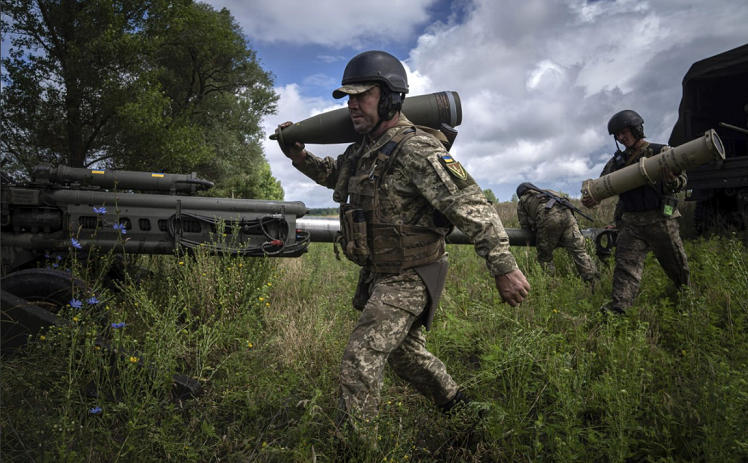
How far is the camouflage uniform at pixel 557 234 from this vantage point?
6.64 m

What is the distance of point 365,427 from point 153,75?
15.4 metres

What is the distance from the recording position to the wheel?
3.60 meters

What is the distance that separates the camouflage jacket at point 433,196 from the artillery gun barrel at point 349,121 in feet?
1.29

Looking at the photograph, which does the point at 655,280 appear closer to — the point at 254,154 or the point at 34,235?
the point at 34,235

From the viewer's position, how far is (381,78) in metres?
2.83

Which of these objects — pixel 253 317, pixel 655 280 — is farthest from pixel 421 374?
pixel 655 280

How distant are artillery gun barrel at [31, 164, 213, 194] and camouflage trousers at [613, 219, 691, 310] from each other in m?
4.71

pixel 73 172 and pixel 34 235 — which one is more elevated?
pixel 73 172

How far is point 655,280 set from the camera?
218 inches

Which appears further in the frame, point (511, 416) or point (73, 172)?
point (73, 172)

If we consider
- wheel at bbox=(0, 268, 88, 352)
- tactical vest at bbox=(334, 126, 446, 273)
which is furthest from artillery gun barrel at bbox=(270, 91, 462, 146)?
wheel at bbox=(0, 268, 88, 352)

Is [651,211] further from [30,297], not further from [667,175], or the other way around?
[30,297]

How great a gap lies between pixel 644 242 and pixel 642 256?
155 millimetres

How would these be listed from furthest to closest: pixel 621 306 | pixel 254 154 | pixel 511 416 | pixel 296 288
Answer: pixel 254 154, pixel 296 288, pixel 621 306, pixel 511 416
